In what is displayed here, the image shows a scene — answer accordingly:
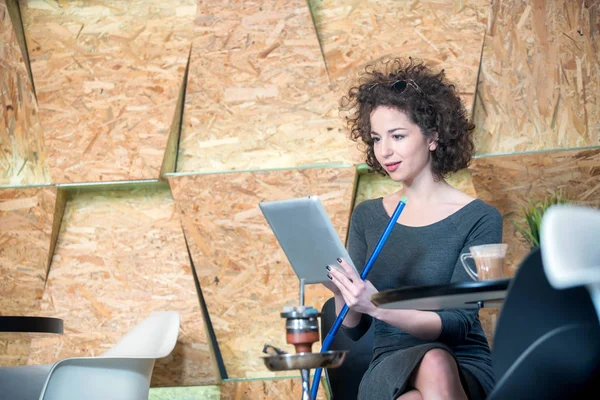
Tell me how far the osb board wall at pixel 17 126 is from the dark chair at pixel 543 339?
3.36 m

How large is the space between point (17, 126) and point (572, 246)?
362 centimetres

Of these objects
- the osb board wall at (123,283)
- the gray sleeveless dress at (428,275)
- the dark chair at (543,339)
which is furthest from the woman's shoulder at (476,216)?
the osb board wall at (123,283)

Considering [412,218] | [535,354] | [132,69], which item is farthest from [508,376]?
[132,69]

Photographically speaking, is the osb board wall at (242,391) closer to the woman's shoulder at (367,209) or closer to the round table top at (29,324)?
the round table top at (29,324)

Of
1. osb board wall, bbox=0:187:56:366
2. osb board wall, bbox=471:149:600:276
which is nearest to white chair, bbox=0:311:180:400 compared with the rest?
osb board wall, bbox=0:187:56:366

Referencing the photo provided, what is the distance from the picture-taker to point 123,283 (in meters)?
3.80


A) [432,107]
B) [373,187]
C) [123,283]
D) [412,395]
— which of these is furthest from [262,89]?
[412,395]

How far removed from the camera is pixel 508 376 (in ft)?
3.51

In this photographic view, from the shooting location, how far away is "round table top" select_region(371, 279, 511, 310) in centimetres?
133

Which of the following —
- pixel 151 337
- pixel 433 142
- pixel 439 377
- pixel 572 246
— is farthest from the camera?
pixel 151 337

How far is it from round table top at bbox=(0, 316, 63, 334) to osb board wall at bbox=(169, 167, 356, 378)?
1.05 metres

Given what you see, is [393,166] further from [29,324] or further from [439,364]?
[29,324]

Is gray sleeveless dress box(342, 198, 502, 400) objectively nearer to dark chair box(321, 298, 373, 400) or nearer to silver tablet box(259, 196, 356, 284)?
dark chair box(321, 298, 373, 400)

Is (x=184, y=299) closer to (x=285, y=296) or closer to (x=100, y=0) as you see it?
(x=285, y=296)
